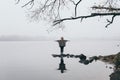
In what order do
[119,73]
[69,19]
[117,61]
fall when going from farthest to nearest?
[117,61] < [119,73] < [69,19]

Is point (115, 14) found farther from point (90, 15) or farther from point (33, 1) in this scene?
point (33, 1)

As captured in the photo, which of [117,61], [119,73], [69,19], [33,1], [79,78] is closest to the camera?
[33,1]

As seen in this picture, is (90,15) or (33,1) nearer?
(33,1)

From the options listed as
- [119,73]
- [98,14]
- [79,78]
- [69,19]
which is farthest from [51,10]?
[79,78]

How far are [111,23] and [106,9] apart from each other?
1.06 m

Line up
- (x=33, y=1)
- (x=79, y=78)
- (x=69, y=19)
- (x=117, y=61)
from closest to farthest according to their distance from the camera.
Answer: (x=33, y=1) < (x=69, y=19) < (x=117, y=61) < (x=79, y=78)

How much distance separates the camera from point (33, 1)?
1811 centimetres

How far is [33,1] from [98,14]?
512 centimetres

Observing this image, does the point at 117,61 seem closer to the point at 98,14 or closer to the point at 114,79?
the point at 114,79

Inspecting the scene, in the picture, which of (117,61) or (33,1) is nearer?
(33,1)

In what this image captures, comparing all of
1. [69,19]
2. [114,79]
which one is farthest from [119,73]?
[69,19]

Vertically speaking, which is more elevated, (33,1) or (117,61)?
(33,1)

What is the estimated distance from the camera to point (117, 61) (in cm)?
2939

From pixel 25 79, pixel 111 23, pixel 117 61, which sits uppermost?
pixel 111 23
